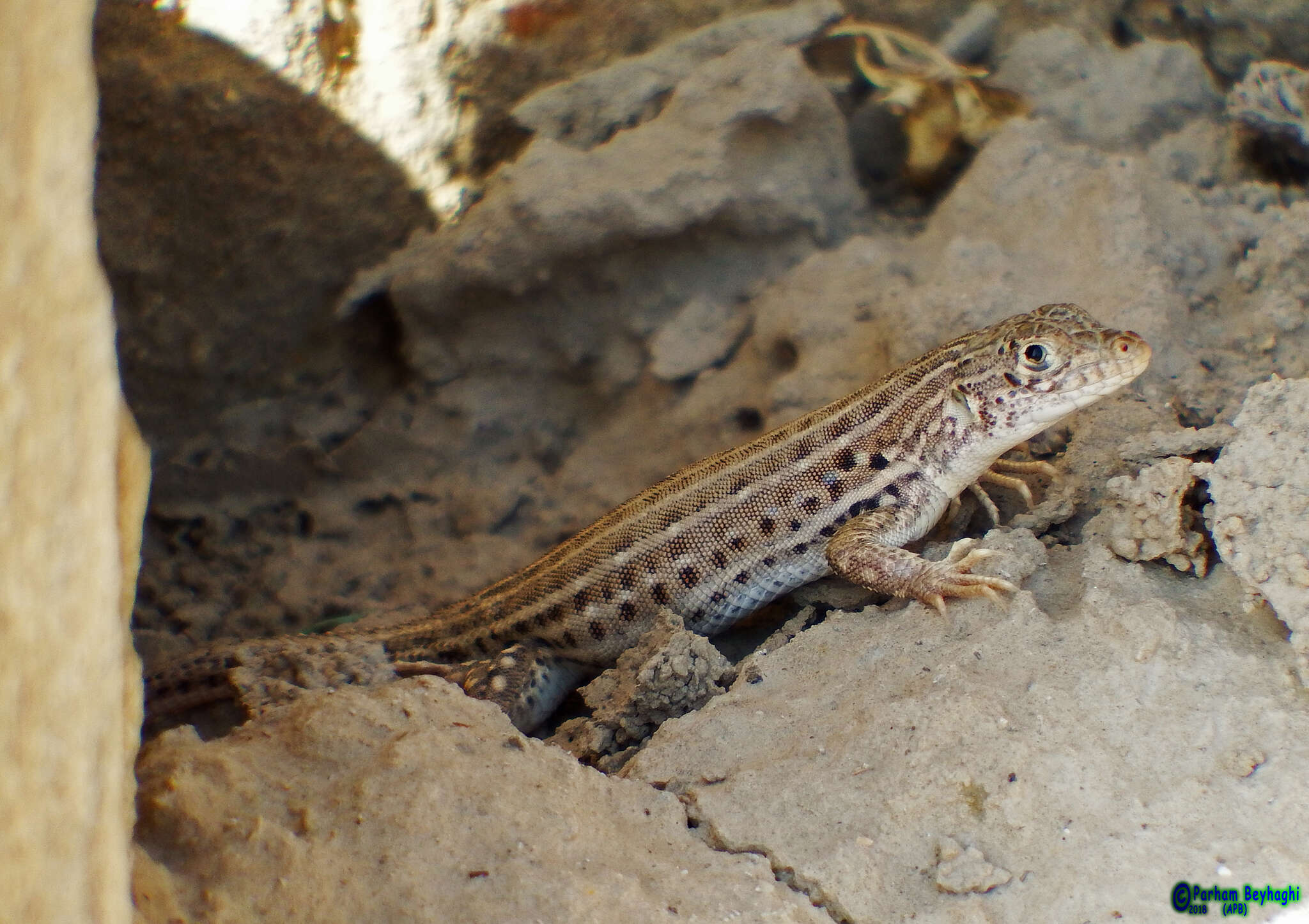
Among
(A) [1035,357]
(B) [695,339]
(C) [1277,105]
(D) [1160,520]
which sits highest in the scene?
(C) [1277,105]

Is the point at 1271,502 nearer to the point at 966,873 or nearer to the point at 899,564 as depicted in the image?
the point at 899,564

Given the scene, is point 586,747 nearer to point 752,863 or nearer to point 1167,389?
point 752,863

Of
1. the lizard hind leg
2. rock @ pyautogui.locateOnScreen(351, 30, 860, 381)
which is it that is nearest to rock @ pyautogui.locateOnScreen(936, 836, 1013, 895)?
the lizard hind leg

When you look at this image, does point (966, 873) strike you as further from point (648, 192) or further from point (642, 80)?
point (642, 80)

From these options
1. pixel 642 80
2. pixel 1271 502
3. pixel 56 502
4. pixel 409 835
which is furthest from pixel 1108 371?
pixel 56 502

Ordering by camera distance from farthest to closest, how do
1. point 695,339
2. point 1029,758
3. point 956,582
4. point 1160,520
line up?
point 695,339 → point 956,582 → point 1160,520 → point 1029,758

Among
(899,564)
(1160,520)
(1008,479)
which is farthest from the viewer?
(1008,479)

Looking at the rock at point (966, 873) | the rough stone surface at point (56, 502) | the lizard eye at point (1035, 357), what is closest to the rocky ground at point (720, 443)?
the rock at point (966, 873)

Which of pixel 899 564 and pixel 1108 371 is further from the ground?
pixel 1108 371

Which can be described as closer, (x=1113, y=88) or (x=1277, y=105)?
(x=1277, y=105)
